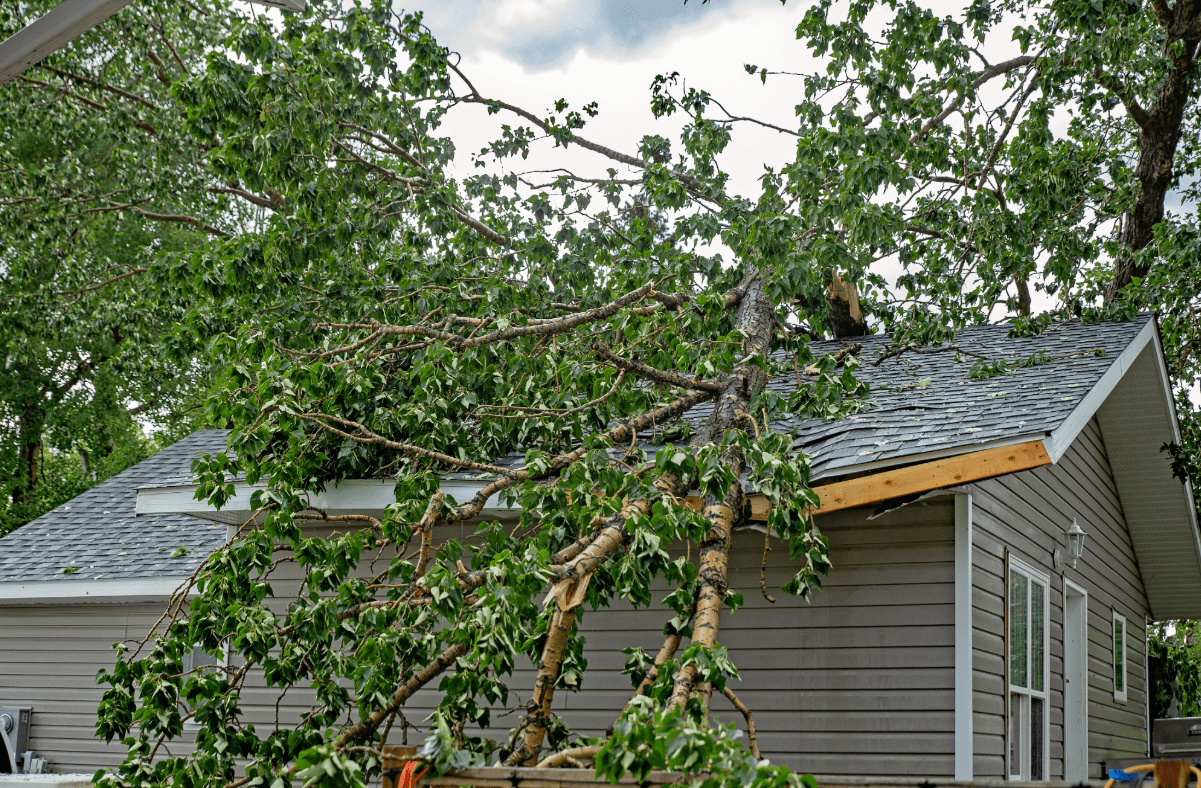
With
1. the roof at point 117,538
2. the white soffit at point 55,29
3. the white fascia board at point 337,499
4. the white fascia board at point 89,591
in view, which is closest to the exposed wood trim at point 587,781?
the white fascia board at point 337,499

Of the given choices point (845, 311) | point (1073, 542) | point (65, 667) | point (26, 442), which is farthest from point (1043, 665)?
point (26, 442)

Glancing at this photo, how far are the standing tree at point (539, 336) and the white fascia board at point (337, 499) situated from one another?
0.16 metres

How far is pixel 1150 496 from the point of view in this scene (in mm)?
9328

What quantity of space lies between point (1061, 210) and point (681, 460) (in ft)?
25.1

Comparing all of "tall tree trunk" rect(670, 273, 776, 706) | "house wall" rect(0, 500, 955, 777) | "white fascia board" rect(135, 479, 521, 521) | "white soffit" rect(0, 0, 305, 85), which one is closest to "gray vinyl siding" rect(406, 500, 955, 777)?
"house wall" rect(0, 500, 955, 777)

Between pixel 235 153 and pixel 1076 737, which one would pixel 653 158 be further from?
pixel 1076 737

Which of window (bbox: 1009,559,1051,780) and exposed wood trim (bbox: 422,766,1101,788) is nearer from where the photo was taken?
exposed wood trim (bbox: 422,766,1101,788)

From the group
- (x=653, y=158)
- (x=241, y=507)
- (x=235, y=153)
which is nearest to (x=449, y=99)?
(x=653, y=158)

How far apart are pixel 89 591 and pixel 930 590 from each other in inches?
290

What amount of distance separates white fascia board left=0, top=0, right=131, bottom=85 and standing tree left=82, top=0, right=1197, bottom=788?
1.76 meters

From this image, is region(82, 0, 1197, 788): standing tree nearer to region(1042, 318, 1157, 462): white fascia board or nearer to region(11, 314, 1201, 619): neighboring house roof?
region(11, 314, 1201, 619): neighboring house roof

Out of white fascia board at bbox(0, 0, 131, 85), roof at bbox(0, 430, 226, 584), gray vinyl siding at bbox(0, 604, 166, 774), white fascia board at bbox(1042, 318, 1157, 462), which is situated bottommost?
gray vinyl siding at bbox(0, 604, 166, 774)

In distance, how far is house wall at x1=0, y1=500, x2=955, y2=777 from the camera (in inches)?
196

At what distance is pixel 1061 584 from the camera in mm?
7004
